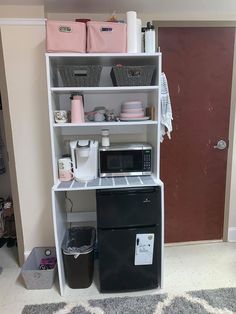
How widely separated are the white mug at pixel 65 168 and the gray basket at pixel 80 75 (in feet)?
1.87

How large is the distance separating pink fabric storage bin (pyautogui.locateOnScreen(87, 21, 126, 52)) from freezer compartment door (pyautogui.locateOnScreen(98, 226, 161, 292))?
4.28 feet

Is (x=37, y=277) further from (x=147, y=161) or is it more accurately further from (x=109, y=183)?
(x=147, y=161)

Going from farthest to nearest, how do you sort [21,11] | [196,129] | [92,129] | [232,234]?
1. [232,234]
2. [196,129]
3. [92,129]
4. [21,11]

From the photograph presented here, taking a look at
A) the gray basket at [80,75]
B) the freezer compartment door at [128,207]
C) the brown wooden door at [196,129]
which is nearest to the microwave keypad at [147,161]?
the freezer compartment door at [128,207]

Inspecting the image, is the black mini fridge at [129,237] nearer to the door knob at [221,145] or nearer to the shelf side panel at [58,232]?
the shelf side panel at [58,232]

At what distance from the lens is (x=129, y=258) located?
1955 millimetres

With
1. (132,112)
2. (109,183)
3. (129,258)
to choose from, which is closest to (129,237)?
(129,258)

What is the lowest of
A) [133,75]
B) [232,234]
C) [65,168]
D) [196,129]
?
[232,234]

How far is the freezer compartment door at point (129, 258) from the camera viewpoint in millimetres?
1921

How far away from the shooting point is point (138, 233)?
1922mm

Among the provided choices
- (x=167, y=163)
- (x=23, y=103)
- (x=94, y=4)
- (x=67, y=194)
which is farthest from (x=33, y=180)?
(x=94, y=4)

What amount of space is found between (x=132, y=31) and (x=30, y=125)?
111 cm

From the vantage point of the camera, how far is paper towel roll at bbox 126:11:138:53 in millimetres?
1782

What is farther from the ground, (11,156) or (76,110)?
(76,110)
